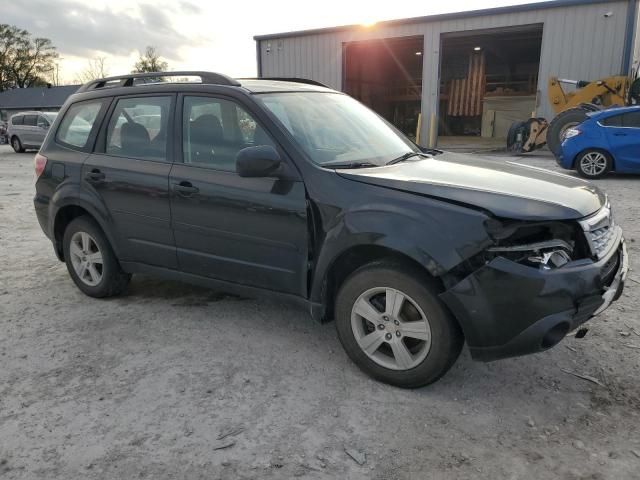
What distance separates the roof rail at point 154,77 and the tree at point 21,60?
249 ft

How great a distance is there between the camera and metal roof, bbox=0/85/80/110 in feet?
181

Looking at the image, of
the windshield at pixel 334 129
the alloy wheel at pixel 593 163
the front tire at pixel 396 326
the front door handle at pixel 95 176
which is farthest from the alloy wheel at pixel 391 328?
the alloy wheel at pixel 593 163

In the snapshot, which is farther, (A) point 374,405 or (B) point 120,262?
(B) point 120,262

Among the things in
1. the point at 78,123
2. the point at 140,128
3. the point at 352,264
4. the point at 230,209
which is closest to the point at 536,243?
the point at 352,264

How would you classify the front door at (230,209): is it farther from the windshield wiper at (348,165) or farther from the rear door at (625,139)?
the rear door at (625,139)

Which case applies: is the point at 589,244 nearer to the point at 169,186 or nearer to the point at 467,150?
the point at 169,186

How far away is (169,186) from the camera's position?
12.1ft

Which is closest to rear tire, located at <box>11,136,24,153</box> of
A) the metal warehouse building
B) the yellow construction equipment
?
the metal warehouse building

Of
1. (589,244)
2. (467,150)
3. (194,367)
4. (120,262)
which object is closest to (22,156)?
(467,150)

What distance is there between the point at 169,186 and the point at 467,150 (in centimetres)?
1789

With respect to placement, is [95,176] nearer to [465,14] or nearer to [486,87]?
[465,14]

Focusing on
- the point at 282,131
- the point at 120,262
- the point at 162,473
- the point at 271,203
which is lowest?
the point at 162,473

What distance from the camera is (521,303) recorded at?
254cm

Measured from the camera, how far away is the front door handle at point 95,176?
4.11 metres
